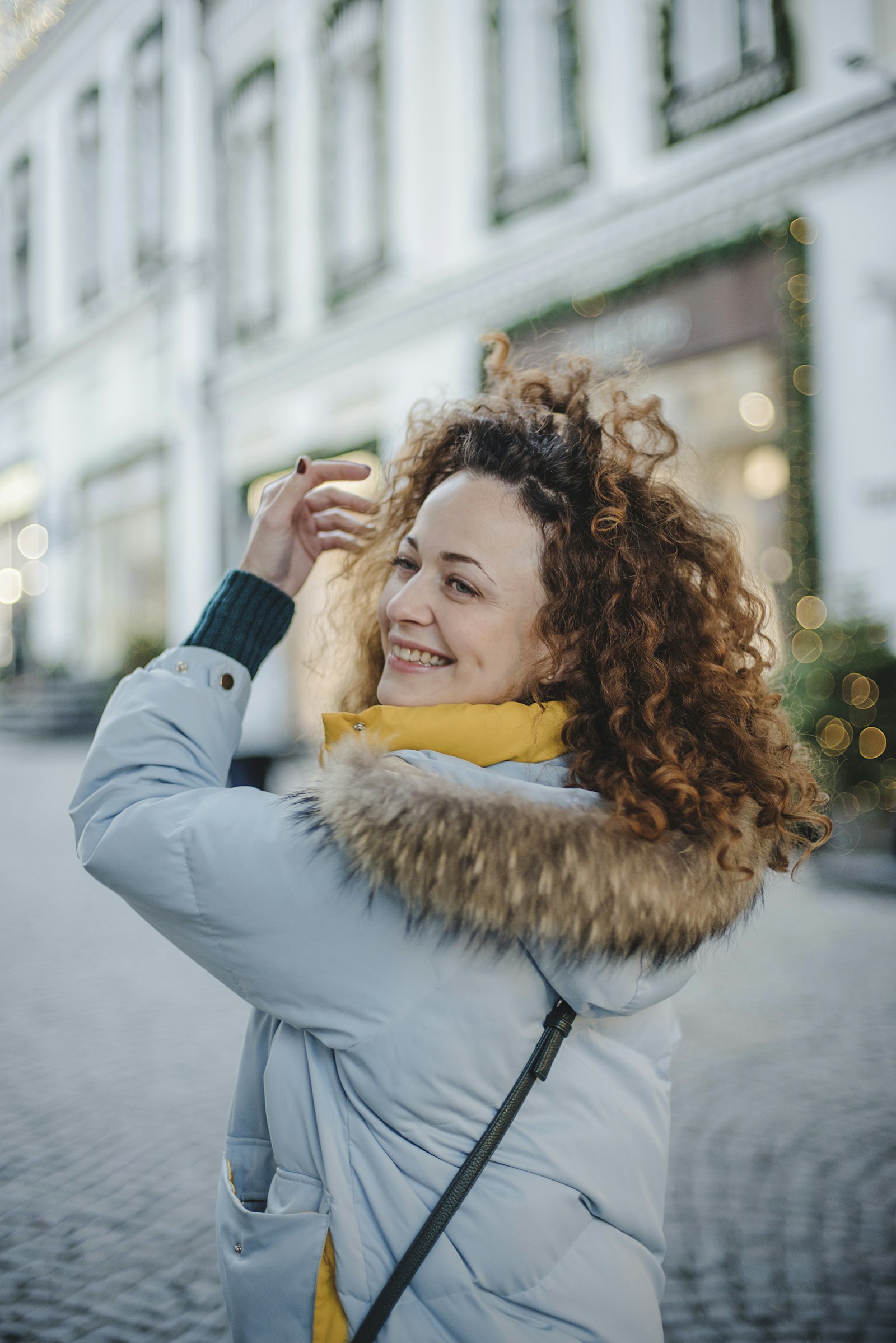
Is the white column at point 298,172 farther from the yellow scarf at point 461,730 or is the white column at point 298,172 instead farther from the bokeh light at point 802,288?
the yellow scarf at point 461,730

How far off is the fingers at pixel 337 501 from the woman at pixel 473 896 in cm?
38

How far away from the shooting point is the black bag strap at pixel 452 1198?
1.17 meters

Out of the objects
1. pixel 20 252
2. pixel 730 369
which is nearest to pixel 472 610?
pixel 730 369

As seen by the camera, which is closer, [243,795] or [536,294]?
[243,795]

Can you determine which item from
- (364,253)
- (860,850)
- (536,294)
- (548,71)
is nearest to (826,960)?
(860,850)

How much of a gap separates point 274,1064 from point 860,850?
18.8 ft

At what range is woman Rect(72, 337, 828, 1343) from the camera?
3.73ft

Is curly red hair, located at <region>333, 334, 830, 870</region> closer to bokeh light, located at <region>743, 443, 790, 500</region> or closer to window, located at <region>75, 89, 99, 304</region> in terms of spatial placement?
bokeh light, located at <region>743, 443, 790, 500</region>

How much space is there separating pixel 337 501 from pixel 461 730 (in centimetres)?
73

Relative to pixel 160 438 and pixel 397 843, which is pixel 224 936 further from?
pixel 160 438

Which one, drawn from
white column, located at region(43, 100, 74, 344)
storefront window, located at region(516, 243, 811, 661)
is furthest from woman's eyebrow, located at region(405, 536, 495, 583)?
white column, located at region(43, 100, 74, 344)

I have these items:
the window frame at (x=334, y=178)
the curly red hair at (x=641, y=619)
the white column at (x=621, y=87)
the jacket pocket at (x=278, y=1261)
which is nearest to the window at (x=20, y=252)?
the window frame at (x=334, y=178)

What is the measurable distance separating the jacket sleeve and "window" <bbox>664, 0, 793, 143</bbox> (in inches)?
346

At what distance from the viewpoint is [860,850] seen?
628cm
